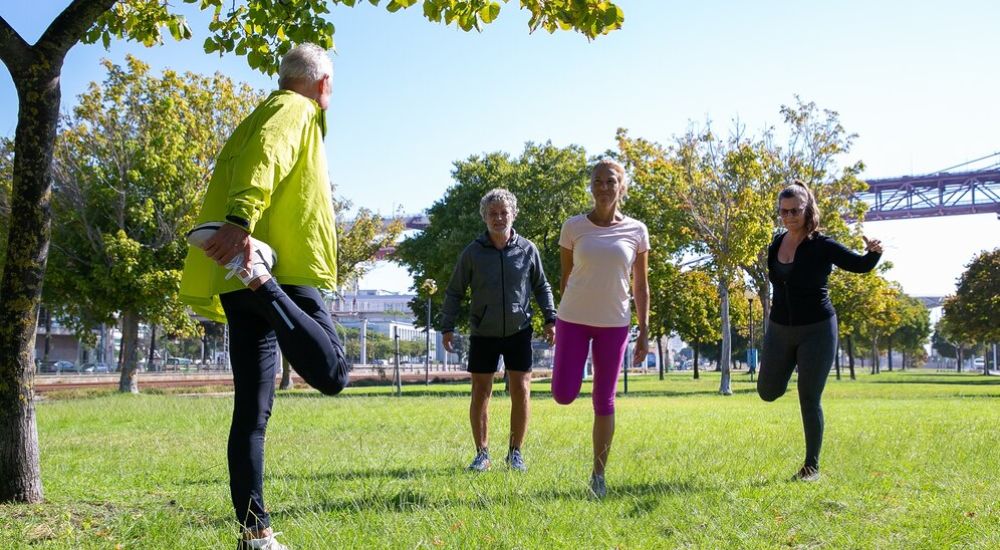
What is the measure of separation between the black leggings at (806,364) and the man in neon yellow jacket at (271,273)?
3.42m

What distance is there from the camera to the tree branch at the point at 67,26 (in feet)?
16.0

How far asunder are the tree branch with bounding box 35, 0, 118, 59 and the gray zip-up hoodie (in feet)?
9.32

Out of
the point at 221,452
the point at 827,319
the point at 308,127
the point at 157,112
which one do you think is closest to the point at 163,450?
the point at 221,452

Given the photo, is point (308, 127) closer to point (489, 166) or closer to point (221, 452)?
point (221, 452)

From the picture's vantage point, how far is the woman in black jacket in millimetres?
5457

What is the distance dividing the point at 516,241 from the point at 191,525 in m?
3.30

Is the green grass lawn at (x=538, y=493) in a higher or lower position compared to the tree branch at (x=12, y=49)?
lower

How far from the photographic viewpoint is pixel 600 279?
199 inches

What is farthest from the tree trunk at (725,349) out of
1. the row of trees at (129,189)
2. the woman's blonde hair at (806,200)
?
the woman's blonde hair at (806,200)

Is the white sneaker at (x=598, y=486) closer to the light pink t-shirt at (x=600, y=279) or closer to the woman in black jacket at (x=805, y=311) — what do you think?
the light pink t-shirt at (x=600, y=279)

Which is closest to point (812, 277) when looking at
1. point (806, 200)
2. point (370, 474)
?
point (806, 200)

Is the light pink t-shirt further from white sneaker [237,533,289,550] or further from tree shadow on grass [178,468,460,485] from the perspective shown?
white sneaker [237,533,289,550]

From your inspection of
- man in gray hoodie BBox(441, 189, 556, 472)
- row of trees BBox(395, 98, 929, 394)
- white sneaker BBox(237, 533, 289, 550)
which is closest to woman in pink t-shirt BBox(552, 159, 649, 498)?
man in gray hoodie BBox(441, 189, 556, 472)

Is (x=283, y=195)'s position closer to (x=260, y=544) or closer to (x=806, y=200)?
(x=260, y=544)
